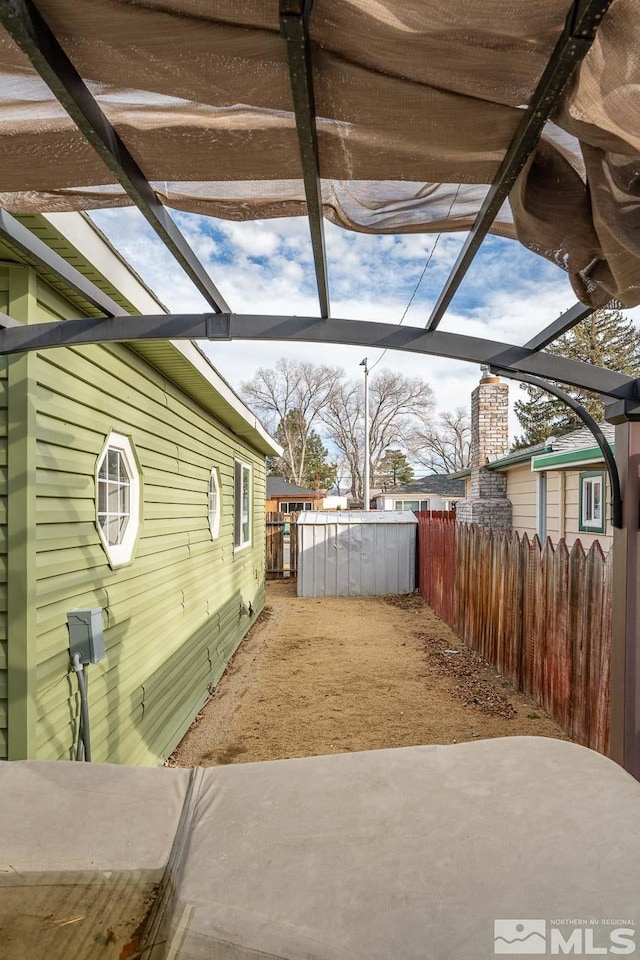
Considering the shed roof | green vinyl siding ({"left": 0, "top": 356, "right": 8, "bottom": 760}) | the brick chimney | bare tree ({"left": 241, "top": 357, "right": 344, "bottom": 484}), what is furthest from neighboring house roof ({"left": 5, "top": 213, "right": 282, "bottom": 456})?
bare tree ({"left": 241, "top": 357, "right": 344, "bottom": 484})

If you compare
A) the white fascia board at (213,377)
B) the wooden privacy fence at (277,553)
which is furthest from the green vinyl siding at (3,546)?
the wooden privacy fence at (277,553)

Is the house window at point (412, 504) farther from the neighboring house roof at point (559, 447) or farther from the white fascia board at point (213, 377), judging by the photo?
the white fascia board at point (213, 377)

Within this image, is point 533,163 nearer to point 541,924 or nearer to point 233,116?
point 233,116

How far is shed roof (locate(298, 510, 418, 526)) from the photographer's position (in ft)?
38.6

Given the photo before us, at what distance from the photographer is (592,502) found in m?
8.59

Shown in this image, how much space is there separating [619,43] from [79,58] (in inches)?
39.2

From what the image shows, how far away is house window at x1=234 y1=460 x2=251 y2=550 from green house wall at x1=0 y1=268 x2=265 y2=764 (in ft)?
5.76

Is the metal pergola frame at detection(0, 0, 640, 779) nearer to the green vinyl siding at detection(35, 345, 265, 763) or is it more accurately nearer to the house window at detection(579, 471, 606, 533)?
the green vinyl siding at detection(35, 345, 265, 763)

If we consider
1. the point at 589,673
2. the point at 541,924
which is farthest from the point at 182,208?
the point at 589,673

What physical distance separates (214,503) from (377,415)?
2609 cm

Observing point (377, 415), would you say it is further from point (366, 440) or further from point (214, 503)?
point (214, 503)

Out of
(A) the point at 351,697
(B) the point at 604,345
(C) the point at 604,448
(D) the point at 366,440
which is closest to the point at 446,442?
(B) the point at 604,345

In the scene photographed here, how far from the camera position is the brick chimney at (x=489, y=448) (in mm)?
12070

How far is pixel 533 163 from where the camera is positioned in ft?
4.34
